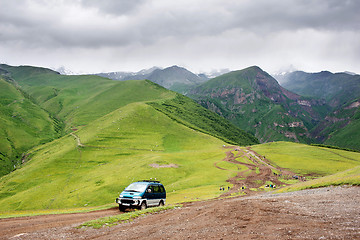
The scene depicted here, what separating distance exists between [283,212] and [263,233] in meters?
5.05

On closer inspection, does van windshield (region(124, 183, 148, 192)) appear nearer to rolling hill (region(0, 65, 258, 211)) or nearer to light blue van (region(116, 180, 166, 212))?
light blue van (region(116, 180, 166, 212))

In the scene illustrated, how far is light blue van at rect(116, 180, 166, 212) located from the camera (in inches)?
1040

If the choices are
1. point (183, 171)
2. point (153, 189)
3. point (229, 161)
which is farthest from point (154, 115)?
point (153, 189)

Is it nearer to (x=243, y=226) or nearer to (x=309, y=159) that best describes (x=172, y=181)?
(x=243, y=226)

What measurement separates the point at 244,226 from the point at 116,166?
8956cm

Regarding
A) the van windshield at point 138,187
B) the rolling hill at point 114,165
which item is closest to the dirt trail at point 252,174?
the rolling hill at point 114,165

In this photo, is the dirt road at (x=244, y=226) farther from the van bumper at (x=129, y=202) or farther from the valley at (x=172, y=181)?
the van bumper at (x=129, y=202)

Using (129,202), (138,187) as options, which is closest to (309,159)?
(138,187)

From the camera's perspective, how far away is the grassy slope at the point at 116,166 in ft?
226

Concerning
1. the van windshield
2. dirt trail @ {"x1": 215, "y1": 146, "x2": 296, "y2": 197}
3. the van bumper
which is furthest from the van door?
dirt trail @ {"x1": 215, "y1": 146, "x2": 296, "y2": 197}

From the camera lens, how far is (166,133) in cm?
16450

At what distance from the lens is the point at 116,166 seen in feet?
319

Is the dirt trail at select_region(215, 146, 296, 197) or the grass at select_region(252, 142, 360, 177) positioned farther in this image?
the grass at select_region(252, 142, 360, 177)

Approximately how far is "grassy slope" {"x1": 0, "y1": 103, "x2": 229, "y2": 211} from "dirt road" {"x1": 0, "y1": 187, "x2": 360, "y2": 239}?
26547mm
